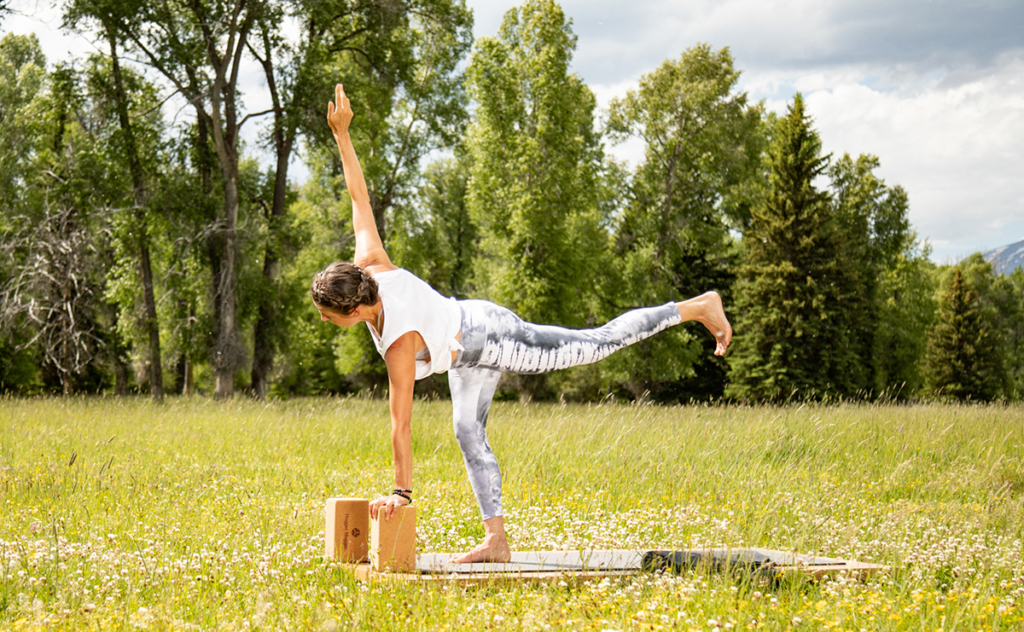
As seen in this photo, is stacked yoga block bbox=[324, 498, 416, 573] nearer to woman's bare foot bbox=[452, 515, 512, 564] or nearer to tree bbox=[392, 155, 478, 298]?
woman's bare foot bbox=[452, 515, 512, 564]

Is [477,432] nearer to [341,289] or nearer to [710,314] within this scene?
[341,289]

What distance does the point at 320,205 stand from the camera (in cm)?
3136

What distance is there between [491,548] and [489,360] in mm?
1074

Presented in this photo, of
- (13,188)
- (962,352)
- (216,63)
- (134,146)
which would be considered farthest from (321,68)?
(962,352)

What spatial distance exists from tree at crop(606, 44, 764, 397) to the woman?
76.3 ft

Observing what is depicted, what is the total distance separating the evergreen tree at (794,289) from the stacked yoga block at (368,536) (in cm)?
2733

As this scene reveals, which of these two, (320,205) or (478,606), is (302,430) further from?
(320,205)

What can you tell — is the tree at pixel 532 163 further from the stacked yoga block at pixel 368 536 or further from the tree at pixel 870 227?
the stacked yoga block at pixel 368 536

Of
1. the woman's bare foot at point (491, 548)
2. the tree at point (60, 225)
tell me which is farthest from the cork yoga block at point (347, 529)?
the tree at point (60, 225)

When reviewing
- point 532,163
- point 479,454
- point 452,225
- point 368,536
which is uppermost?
point 532,163

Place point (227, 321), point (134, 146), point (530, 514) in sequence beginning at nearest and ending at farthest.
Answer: point (530, 514) < point (227, 321) < point (134, 146)

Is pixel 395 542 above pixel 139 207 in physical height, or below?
below

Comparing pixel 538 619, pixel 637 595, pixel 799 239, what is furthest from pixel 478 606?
pixel 799 239

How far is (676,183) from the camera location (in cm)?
2977
